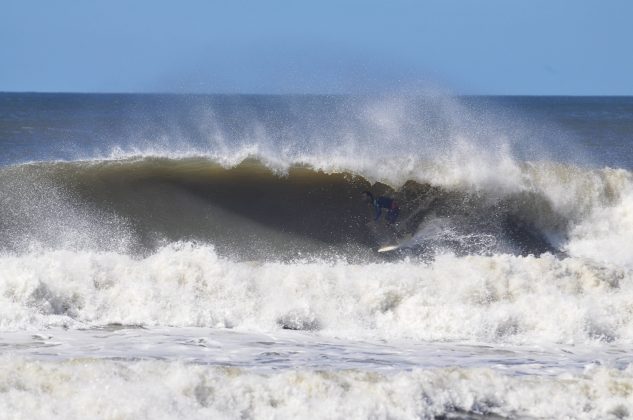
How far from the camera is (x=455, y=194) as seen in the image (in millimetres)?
14148

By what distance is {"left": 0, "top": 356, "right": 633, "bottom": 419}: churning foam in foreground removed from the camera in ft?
22.0

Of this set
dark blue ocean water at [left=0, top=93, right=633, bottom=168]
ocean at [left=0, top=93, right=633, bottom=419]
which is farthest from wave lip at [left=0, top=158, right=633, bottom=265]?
dark blue ocean water at [left=0, top=93, right=633, bottom=168]

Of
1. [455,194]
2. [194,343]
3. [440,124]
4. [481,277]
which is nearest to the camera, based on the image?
[194,343]

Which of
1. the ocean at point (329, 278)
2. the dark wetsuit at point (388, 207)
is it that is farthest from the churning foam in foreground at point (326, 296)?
the dark wetsuit at point (388, 207)

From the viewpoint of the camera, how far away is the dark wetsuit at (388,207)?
13.6 metres

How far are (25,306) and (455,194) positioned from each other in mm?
7051

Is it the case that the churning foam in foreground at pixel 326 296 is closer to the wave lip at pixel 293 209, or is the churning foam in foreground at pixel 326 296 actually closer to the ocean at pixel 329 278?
the ocean at pixel 329 278

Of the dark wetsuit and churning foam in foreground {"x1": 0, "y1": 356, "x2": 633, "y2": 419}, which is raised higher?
the dark wetsuit

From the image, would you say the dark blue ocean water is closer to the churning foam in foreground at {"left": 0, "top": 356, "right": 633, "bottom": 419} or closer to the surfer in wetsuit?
the surfer in wetsuit

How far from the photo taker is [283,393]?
7125 mm

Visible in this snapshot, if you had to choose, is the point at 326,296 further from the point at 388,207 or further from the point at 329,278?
the point at 388,207

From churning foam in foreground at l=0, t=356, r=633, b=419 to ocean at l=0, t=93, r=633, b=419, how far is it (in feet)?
0.06

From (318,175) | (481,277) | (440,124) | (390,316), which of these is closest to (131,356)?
(390,316)

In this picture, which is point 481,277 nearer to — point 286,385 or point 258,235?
point 258,235
